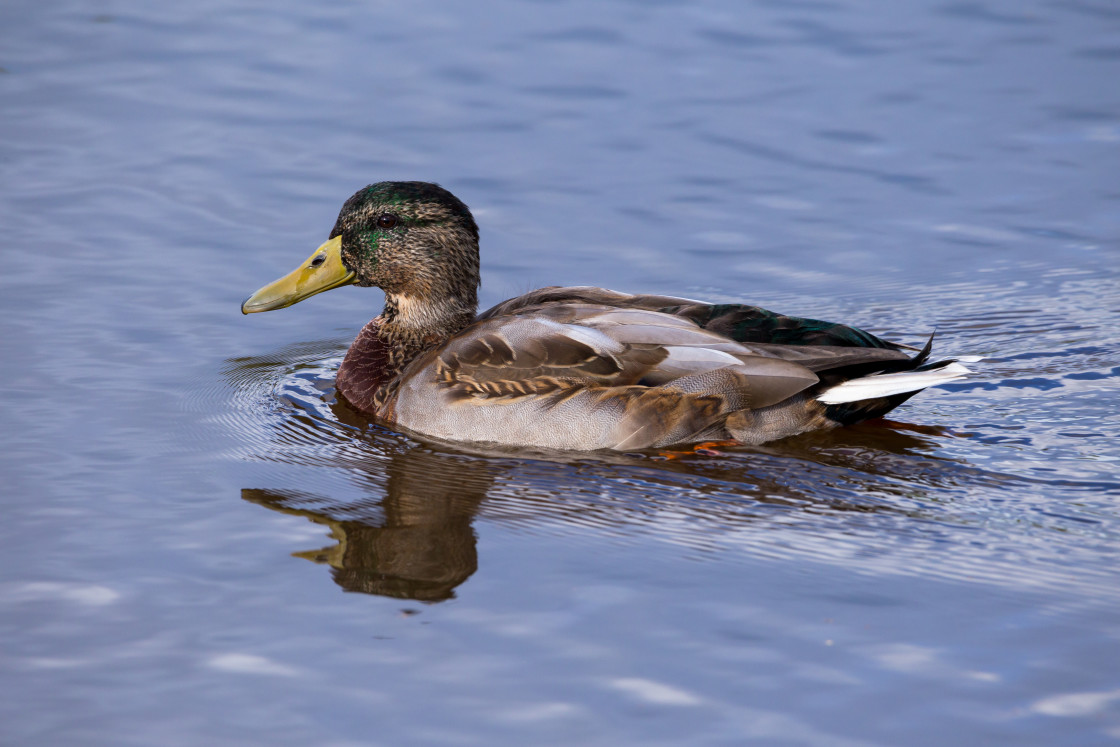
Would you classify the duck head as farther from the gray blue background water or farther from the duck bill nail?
the gray blue background water

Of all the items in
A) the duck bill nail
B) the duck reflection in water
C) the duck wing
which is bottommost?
the duck reflection in water

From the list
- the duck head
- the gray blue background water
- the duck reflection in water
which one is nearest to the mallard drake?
the gray blue background water

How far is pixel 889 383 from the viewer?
7.02 meters

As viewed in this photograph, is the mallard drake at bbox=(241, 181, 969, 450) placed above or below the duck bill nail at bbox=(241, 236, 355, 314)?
below

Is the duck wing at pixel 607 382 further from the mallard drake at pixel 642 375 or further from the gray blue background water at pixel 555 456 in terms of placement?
the gray blue background water at pixel 555 456

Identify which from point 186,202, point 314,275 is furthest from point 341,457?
point 186,202

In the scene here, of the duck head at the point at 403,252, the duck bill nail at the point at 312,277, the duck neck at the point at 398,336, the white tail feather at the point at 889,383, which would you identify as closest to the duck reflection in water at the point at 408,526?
the duck neck at the point at 398,336

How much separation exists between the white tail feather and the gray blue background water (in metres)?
0.34

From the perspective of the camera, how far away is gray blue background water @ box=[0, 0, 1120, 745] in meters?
Answer: 5.18

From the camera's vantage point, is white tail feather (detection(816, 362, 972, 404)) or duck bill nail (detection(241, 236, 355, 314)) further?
duck bill nail (detection(241, 236, 355, 314))

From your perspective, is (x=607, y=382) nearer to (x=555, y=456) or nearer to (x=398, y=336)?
(x=555, y=456)

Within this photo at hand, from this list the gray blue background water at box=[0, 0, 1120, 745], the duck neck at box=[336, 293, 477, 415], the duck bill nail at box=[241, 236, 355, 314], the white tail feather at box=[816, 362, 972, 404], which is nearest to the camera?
the gray blue background water at box=[0, 0, 1120, 745]

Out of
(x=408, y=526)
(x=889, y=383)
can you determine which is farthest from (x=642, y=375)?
(x=408, y=526)

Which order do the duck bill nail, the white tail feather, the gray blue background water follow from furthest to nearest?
the duck bill nail < the white tail feather < the gray blue background water
